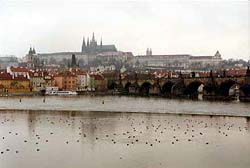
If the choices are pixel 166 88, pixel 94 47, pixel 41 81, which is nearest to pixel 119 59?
pixel 94 47

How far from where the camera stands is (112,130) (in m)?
16.1

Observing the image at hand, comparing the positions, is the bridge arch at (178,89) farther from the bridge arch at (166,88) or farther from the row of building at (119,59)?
the row of building at (119,59)

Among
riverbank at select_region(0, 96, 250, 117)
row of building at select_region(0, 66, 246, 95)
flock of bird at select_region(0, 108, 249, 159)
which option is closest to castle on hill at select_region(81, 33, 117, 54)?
row of building at select_region(0, 66, 246, 95)

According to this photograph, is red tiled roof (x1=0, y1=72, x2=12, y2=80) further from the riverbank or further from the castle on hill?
the castle on hill

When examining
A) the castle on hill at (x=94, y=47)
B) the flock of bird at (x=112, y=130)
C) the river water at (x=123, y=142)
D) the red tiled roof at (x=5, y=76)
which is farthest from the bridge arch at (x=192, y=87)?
the castle on hill at (x=94, y=47)

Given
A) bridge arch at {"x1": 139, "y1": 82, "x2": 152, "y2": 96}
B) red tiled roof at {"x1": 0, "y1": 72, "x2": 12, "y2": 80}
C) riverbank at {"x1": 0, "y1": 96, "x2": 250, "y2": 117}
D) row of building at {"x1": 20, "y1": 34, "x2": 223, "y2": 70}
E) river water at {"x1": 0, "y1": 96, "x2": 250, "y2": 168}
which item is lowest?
river water at {"x1": 0, "y1": 96, "x2": 250, "y2": 168}

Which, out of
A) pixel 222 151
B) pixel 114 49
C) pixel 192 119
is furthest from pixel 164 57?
pixel 222 151

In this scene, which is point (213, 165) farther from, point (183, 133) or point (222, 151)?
point (183, 133)

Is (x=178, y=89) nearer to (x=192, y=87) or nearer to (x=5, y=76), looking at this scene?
(x=192, y=87)

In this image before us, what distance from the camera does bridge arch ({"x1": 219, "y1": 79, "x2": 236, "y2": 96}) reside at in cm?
4072

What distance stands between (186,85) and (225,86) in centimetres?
553

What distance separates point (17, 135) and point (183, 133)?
17.3ft

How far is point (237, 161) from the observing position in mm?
11102

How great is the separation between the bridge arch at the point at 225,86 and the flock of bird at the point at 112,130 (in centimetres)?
1989
